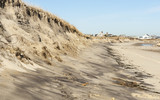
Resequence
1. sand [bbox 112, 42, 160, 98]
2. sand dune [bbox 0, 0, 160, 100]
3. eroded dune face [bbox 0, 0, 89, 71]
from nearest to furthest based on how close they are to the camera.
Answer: sand dune [bbox 0, 0, 160, 100]
eroded dune face [bbox 0, 0, 89, 71]
sand [bbox 112, 42, 160, 98]

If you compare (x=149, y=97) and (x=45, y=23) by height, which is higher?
(x=45, y=23)

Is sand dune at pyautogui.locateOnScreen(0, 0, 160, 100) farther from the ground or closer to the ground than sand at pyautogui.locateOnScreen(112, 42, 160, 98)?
farther from the ground

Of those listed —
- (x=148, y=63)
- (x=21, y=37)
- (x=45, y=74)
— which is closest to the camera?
Result: (x=45, y=74)

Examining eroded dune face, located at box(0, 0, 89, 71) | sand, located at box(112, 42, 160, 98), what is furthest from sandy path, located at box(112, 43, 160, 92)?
eroded dune face, located at box(0, 0, 89, 71)

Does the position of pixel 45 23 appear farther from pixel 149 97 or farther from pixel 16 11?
pixel 149 97

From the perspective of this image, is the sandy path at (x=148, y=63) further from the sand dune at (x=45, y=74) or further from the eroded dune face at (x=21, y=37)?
the eroded dune face at (x=21, y=37)

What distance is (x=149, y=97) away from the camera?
6312 millimetres

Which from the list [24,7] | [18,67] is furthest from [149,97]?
[24,7]

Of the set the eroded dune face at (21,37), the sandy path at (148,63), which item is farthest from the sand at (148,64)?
the eroded dune face at (21,37)

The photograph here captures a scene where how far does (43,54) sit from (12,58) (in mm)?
3647

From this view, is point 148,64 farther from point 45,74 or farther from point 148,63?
point 45,74

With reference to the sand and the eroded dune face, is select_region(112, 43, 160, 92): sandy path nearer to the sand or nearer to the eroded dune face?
the sand

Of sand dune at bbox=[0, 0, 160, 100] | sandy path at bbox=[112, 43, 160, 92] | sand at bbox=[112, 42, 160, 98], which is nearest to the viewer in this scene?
sand dune at bbox=[0, 0, 160, 100]

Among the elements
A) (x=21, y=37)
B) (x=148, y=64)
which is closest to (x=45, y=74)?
(x=21, y=37)
